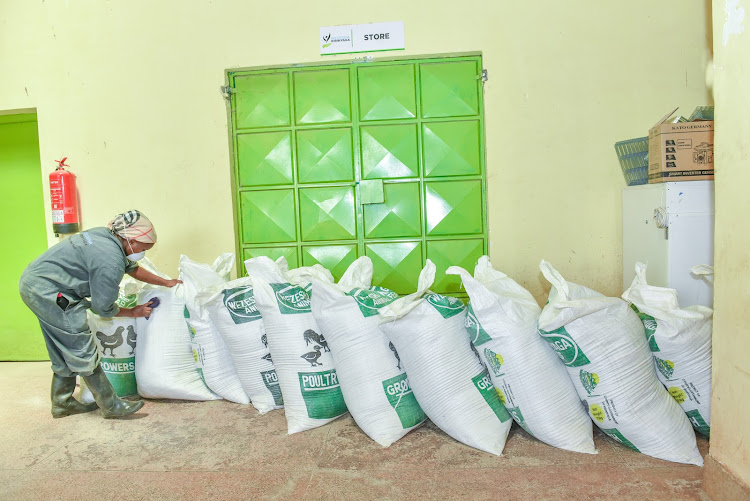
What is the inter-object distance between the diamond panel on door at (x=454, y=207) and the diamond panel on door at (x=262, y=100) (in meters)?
1.10

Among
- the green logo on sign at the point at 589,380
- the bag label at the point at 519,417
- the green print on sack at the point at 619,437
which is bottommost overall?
the green print on sack at the point at 619,437

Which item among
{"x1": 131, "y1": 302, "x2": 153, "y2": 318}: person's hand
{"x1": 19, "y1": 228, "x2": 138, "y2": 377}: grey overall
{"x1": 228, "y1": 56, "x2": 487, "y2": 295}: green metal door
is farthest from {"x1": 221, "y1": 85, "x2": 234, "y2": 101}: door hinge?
{"x1": 131, "y1": 302, "x2": 153, "y2": 318}: person's hand

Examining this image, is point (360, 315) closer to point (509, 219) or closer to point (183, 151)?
point (509, 219)

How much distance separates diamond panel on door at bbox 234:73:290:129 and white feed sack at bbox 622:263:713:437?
8.01 ft

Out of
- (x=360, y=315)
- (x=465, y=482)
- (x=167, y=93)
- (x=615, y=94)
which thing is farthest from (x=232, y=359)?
(x=615, y=94)

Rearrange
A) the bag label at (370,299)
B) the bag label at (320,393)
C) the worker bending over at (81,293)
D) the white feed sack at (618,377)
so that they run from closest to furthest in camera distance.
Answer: the white feed sack at (618,377) < the bag label at (370,299) < the bag label at (320,393) < the worker bending over at (81,293)

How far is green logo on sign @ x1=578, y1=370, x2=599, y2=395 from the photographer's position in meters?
2.14

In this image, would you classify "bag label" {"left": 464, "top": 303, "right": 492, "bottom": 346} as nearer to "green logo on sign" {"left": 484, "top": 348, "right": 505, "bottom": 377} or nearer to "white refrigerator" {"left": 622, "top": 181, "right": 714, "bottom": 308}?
"green logo on sign" {"left": 484, "top": 348, "right": 505, "bottom": 377}

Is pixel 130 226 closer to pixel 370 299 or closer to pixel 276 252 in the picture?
pixel 276 252

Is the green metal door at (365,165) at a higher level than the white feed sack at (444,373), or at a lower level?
higher

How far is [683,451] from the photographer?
209cm

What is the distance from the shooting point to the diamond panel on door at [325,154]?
11.3 feet

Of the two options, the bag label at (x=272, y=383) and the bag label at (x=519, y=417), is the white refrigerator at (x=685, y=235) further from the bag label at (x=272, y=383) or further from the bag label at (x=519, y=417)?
the bag label at (x=272, y=383)

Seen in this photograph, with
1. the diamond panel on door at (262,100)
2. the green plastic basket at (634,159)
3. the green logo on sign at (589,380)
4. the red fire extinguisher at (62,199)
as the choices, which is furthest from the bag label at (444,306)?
the red fire extinguisher at (62,199)
